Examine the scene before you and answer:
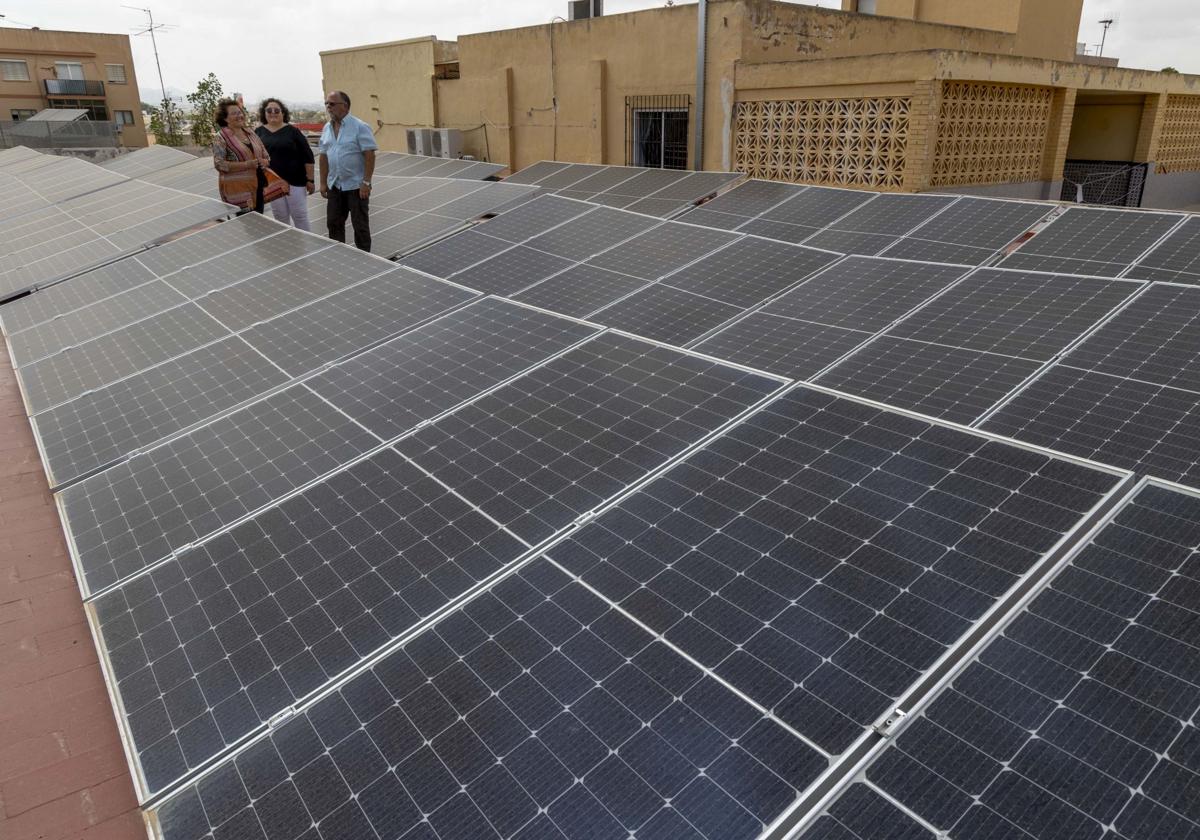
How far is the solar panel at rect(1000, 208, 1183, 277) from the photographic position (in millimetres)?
7383

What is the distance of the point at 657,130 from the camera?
1808cm

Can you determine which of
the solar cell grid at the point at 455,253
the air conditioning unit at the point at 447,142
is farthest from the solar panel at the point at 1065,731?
the air conditioning unit at the point at 447,142

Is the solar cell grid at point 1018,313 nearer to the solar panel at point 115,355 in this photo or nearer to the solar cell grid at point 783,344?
the solar cell grid at point 783,344

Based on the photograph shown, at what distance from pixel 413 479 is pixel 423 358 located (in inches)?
61.0

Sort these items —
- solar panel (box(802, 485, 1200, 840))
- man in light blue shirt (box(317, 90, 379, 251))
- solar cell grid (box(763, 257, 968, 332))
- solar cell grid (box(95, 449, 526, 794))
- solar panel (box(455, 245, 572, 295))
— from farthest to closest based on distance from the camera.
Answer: man in light blue shirt (box(317, 90, 379, 251))
solar panel (box(455, 245, 572, 295))
solar cell grid (box(763, 257, 968, 332))
solar cell grid (box(95, 449, 526, 794))
solar panel (box(802, 485, 1200, 840))

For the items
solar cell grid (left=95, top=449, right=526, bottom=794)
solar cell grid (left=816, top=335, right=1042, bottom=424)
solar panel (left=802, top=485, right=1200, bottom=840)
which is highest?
solar cell grid (left=816, top=335, right=1042, bottom=424)

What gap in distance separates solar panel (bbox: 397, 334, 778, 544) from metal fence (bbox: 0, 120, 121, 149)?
153 ft

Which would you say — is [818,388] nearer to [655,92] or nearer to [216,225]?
[216,225]

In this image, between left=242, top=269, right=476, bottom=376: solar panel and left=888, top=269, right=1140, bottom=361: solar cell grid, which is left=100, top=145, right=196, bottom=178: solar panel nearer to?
left=242, top=269, right=476, bottom=376: solar panel

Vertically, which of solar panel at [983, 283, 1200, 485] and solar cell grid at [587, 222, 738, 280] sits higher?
solar cell grid at [587, 222, 738, 280]

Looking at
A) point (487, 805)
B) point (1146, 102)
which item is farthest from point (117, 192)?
point (1146, 102)

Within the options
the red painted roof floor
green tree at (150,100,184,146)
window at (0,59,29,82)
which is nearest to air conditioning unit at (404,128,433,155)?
the red painted roof floor

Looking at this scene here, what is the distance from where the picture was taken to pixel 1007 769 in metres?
2.29

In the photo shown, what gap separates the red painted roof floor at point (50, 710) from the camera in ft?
9.98
